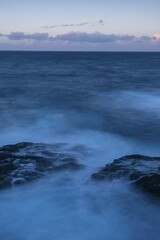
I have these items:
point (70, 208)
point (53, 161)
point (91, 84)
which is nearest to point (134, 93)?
point (91, 84)

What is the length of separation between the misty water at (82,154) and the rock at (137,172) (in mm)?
316

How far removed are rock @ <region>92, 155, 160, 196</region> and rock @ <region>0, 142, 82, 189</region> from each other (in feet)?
5.36

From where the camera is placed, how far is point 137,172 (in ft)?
40.0

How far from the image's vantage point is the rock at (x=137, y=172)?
1145cm

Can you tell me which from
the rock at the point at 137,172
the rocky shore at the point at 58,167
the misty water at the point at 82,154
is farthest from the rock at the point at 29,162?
the rock at the point at 137,172

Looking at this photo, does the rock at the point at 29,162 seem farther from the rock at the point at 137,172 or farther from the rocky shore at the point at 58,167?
the rock at the point at 137,172

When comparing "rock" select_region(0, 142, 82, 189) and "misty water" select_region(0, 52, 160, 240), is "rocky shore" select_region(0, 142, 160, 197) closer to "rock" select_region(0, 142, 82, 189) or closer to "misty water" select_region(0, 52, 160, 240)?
"rock" select_region(0, 142, 82, 189)

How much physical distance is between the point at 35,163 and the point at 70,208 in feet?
9.97

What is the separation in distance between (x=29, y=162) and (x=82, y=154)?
321 cm

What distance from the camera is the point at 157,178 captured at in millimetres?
11469

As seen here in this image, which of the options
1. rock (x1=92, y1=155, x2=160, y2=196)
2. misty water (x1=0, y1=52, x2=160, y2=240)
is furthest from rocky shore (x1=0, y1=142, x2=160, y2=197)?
misty water (x1=0, y1=52, x2=160, y2=240)

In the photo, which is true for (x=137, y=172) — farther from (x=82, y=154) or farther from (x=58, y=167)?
(x=82, y=154)

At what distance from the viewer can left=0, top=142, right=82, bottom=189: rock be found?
12422 mm

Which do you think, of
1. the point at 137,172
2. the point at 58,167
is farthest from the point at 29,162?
the point at 137,172
